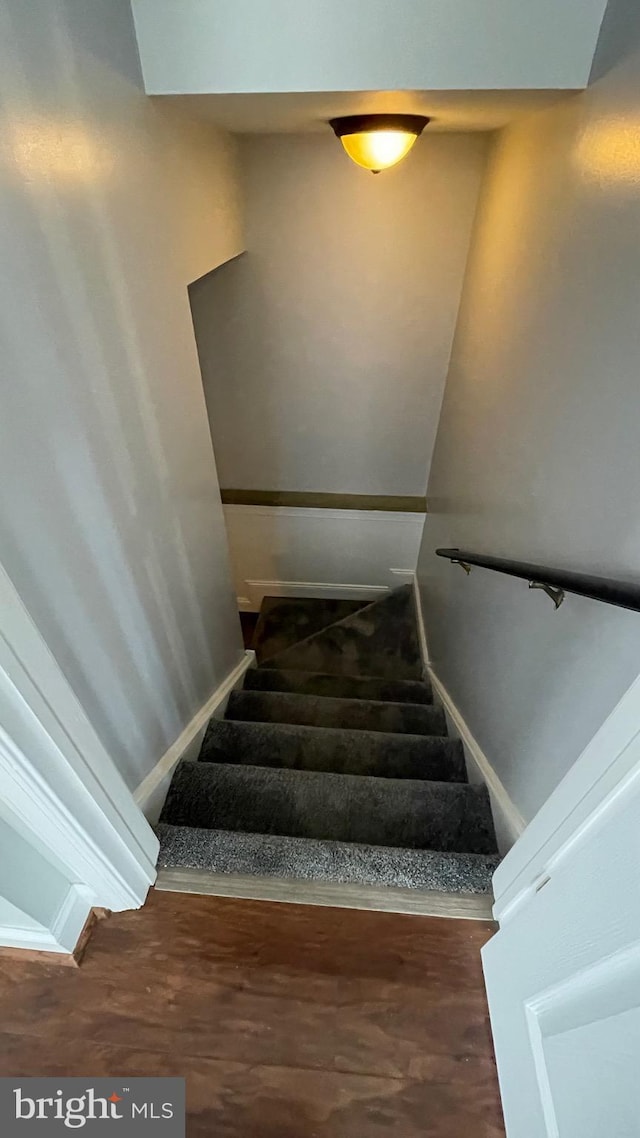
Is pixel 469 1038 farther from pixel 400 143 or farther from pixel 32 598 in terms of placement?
pixel 400 143

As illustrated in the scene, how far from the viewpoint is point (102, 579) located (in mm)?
1249

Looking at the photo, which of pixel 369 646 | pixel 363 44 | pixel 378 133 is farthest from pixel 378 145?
pixel 369 646

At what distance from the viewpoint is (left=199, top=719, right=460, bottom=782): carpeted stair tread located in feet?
6.63

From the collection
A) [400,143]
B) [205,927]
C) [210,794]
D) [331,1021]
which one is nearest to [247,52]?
[400,143]

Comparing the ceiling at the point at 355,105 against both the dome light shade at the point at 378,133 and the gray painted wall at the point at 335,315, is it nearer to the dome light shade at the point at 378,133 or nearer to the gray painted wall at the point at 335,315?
the dome light shade at the point at 378,133

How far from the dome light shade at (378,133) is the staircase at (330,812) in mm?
1853

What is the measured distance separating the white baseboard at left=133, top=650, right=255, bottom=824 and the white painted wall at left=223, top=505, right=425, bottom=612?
1.32 meters

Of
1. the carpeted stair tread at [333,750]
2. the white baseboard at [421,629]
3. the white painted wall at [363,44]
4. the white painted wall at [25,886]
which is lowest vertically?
the white baseboard at [421,629]

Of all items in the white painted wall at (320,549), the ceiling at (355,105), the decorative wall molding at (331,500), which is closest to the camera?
the ceiling at (355,105)

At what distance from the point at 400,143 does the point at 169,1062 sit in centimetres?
237

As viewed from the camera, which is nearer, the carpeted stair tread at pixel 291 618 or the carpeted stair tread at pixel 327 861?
the carpeted stair tread at pixel 327 861

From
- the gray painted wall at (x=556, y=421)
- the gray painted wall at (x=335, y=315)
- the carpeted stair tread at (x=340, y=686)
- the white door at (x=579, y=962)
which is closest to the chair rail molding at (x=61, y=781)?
the white door at (x=579, y=962)

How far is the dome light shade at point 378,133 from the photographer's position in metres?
1.67

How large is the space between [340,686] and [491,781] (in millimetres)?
1349
